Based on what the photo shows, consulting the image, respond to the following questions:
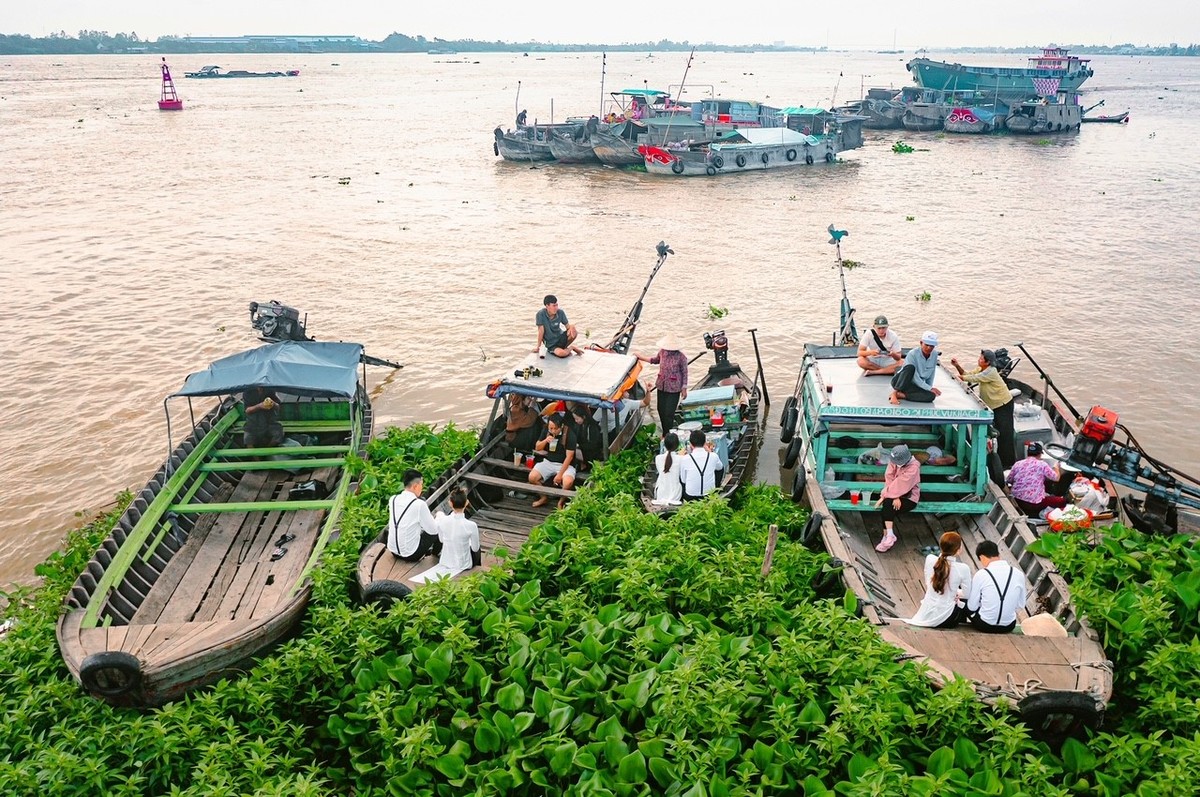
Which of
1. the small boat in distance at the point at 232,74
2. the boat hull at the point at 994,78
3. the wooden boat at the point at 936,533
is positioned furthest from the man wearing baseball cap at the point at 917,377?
the small boat in distance at the point at 232,74

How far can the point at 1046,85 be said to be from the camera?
54562 mm

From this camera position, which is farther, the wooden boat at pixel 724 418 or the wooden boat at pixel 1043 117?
the wooden boat at pixel 1043 117

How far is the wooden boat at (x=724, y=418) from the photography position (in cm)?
943

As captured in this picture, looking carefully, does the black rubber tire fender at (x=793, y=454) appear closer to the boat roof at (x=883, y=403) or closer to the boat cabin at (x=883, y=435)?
the boat cabin at (x=883, y=435)

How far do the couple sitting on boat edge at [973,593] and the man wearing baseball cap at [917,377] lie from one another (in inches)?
88.2

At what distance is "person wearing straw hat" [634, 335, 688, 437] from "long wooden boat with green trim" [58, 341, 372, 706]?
395cm

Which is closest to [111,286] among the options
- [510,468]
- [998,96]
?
[510,468]

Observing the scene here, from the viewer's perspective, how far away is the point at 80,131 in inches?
1923

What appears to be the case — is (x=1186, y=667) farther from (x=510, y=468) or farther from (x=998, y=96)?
(x=998, y=96)

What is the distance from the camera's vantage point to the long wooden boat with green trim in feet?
20.7

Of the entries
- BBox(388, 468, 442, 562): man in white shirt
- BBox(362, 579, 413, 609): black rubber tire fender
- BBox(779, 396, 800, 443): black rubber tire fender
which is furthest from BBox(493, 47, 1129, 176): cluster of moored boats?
BBox(362, 579, 413, 609): black rubber tire fender

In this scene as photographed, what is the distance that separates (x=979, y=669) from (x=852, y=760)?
158 cm

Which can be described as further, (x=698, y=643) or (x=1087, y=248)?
(x=1087, y=248)

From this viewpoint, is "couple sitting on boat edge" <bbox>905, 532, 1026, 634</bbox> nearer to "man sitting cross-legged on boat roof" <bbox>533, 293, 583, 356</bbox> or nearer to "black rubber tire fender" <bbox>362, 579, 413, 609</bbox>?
"black rubber tire fender" <bbox>362, 579, 413, 609</bbox>
